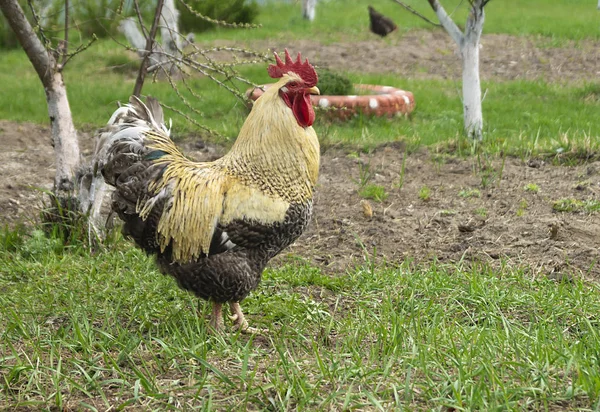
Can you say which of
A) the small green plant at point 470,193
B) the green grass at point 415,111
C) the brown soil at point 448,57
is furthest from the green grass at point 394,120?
the small green plant at point 470,193

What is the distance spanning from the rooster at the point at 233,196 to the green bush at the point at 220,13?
44.1 ft

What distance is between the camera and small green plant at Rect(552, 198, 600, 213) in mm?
6227

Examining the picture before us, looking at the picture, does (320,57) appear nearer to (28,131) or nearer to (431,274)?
(28,131)

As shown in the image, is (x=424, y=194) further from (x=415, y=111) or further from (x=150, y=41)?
(x=415, y=111)

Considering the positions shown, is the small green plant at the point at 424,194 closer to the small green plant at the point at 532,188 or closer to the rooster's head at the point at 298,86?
the small green plant at the point at 532,188

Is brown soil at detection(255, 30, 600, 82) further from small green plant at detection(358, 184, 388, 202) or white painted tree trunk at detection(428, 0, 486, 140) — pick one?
small green plant at detection(358, 184, 388, 202)

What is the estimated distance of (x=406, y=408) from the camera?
3197 mm

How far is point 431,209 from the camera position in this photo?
21.5 feet

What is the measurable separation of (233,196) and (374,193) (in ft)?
9.11

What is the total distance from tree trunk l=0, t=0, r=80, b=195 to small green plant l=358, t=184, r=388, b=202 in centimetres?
248

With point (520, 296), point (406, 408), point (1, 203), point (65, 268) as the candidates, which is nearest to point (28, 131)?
point (1, 203)

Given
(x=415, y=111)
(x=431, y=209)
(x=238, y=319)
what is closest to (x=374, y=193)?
(x=431, y=209)

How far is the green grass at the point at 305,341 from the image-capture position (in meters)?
3.36

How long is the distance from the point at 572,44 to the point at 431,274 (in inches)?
473
